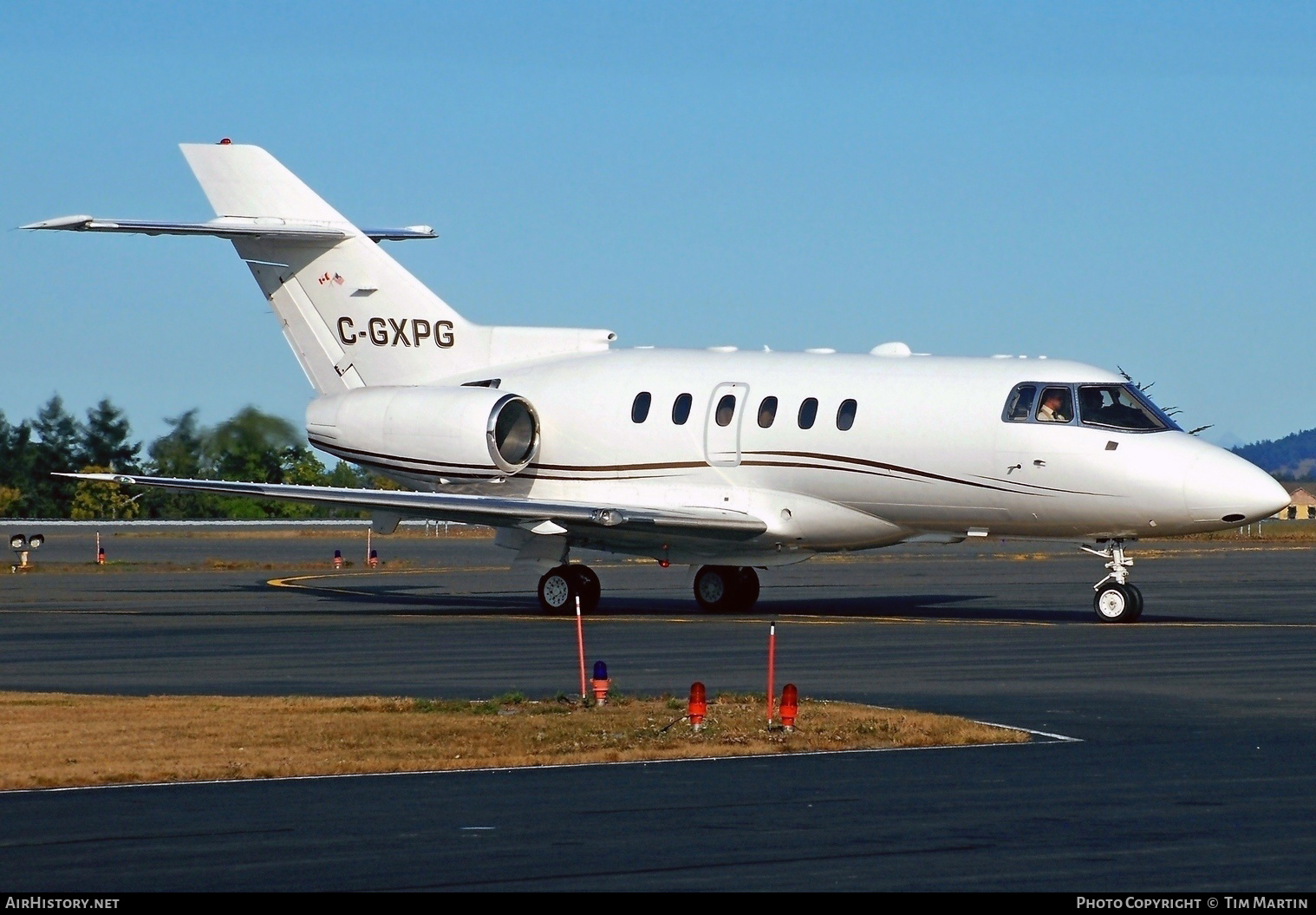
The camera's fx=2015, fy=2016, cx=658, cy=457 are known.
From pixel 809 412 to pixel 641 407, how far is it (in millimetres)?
2968

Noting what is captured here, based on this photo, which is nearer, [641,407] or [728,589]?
[641,407]

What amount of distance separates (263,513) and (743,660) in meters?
87.2

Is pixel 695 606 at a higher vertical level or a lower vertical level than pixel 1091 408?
lower

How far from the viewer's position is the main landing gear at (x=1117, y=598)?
27625mm

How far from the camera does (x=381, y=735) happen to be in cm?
1545

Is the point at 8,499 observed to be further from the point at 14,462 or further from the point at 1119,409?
the point at 1119,409

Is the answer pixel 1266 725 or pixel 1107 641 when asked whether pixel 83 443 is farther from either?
pixel 1266 725

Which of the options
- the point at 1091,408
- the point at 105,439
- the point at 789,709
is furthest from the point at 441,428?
the point at 105,439

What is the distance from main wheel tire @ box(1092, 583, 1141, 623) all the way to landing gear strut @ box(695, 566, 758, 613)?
6521mm

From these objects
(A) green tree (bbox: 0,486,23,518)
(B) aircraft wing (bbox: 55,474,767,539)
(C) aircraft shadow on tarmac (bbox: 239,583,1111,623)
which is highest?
(A) green tree (bbox: 0,486,23,518)

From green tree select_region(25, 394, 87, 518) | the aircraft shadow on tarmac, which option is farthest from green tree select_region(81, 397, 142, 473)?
the aircraft shadow on tarmac

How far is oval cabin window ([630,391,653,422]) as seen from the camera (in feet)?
104

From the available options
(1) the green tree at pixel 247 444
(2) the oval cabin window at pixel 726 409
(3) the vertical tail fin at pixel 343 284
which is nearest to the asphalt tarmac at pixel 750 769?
(2) the oval cabin window at pixel 726 409

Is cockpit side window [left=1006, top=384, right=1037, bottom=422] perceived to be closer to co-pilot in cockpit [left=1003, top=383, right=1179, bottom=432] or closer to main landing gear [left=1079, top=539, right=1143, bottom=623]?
co-pilot in cockpit [left=1003, top=383, right=1179, bottom=432]
